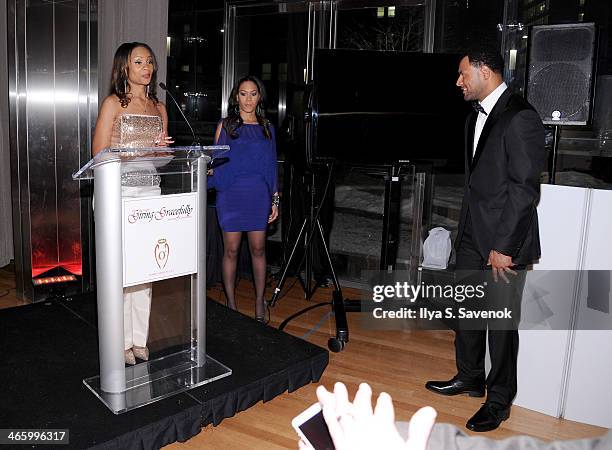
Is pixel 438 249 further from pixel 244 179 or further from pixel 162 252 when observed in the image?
pixel 162 252

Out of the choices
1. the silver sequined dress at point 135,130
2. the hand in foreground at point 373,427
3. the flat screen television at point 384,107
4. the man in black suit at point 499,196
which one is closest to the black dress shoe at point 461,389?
the man in black suit at point 499,196

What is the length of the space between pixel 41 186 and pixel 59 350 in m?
1.79

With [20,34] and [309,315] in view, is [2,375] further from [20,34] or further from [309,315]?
[20,34]

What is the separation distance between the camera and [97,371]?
2691mm

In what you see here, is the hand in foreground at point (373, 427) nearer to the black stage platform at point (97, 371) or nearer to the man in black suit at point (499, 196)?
the black stage platform at point (97, 371)

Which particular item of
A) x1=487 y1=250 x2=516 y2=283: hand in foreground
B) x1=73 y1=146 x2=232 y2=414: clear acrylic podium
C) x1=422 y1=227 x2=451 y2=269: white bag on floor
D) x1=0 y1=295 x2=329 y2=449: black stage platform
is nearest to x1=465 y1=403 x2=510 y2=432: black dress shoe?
x1=487 y1=250 x2=516 y2=283: hand in foreground

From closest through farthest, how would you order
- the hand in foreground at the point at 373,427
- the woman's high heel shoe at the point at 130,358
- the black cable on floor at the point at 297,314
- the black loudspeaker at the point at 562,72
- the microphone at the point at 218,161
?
the hand in foreground at the point at 373,427 → the woman's high heel shoe at the point at 130,358 → the black loudspeaker at the point at 562,72 → the microphone at the point at 218,161 → the black cable on floor at the point at 297,314

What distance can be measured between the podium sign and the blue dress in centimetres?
137

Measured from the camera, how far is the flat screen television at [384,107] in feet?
12.0

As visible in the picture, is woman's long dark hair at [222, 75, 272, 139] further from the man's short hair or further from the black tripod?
the man's short hair

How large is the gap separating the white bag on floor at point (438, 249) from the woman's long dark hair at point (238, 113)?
1544mm

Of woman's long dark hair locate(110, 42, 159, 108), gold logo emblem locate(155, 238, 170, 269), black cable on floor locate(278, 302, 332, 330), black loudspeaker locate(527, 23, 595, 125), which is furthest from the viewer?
black cable on floor locate(278, 302, 332, 330)

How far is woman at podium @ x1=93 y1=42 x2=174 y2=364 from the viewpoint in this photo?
261 cm

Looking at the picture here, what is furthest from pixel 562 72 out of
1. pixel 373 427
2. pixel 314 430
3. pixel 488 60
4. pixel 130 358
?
pixel 373 427
